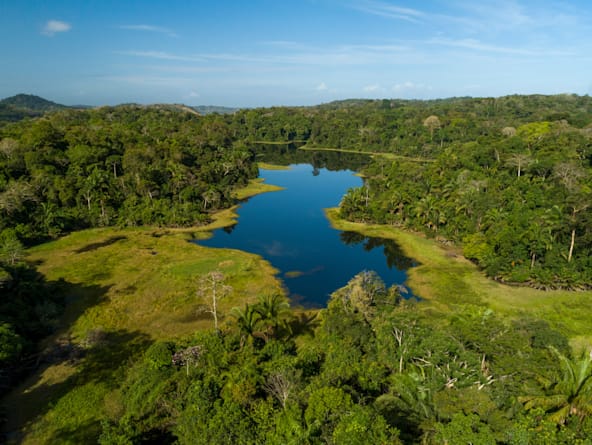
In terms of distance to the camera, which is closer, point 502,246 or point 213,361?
point 213,361

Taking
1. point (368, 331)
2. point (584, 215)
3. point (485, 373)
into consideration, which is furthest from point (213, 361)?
point (584, 215)

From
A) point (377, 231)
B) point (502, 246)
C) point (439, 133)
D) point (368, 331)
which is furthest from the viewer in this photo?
point (439, 133)

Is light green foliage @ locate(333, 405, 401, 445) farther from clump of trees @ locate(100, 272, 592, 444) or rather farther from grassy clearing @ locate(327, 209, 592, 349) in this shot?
grassy clearing @ locate(327, 209, 592, 349)

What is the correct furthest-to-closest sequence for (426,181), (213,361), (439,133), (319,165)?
(439,133) → (319,165) → (426,181) → (213,361)

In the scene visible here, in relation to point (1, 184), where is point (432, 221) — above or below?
below

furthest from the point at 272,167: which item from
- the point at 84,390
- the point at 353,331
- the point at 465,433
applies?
the point at 465,433

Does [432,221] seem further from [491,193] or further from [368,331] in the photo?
[368,331]

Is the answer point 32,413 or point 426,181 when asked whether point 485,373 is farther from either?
point 426,181

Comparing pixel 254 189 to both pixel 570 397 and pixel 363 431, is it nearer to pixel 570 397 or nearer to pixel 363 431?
pixel 570 397
